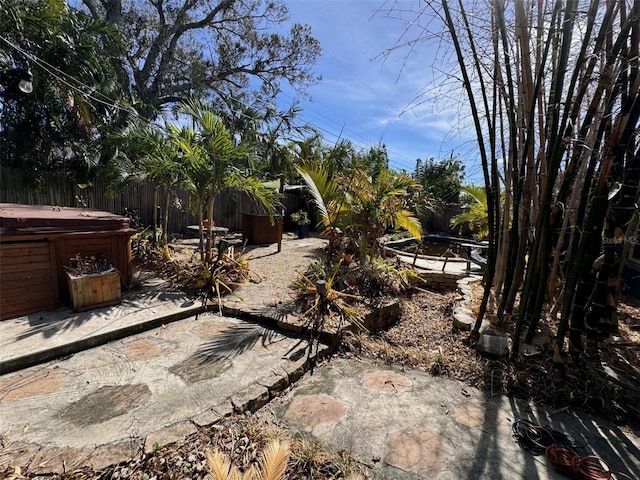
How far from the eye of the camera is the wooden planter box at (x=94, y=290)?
10.3 feet

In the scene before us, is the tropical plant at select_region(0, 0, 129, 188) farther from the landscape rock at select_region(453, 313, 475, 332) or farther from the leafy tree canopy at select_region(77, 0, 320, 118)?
the landscape rock at select_region(453, 313, 475, 332)

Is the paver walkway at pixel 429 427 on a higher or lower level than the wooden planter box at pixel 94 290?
lower

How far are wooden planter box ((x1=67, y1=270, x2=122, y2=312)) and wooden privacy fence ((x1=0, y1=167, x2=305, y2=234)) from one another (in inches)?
107

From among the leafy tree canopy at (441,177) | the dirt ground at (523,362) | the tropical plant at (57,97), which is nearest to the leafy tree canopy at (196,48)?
the tropical plant at (57,97)

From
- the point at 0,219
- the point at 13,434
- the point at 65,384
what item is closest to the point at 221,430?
the point at 13,434

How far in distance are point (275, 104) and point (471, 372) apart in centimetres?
1194

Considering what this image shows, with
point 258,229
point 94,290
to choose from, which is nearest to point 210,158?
point 94,290

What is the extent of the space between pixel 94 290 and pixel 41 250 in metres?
0.62

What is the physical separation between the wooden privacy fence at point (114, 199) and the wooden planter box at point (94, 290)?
8.90ft

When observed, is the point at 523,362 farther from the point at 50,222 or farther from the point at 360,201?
the point at 50,222

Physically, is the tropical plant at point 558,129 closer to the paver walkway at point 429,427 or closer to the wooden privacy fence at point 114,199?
the paver walkway at point 429,427

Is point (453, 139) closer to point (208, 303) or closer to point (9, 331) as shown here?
point (208, 303)

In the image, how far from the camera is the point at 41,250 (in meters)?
3.12

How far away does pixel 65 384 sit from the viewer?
7.00 ft
